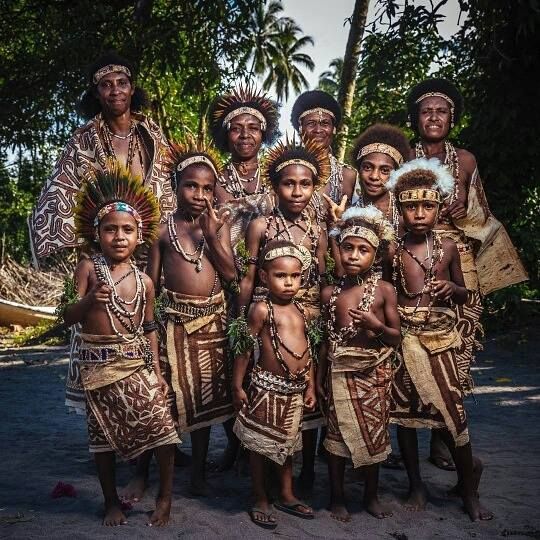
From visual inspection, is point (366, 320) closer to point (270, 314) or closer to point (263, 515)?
point (270, 314)

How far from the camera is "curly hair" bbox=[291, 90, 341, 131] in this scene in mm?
5704

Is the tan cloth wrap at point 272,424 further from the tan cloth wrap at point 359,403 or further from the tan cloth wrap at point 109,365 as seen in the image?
the tan cloth wrap at point 109,365

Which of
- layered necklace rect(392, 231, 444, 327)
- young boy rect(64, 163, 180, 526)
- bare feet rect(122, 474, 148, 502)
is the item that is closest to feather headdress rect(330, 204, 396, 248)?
layered necklace rect(392, 231, 444, 327)

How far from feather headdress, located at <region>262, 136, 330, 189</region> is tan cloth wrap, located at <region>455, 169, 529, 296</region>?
109cm

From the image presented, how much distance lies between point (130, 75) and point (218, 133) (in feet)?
2.44

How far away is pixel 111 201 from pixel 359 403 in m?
1.78

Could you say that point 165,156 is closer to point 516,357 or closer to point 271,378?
point 271,378

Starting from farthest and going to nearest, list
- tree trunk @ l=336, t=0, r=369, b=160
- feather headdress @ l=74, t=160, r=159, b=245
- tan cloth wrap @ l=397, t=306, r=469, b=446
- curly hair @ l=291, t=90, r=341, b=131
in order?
tree trunk @ l=336, t=0, r=369, b=160 < curly hair @ l=291, t=90, r=341, b=131 < tan cloth wrap @ l=397, t=306, r=469, b=446 < feather headdress @ l=74, t=160, r=159, b=245

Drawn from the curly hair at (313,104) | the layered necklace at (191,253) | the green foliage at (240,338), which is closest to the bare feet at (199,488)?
the green foliage at (240,338)

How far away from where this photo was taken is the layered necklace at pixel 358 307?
13.6 ft

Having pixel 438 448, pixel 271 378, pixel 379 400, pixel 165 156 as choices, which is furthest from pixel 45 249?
pixel 438 448

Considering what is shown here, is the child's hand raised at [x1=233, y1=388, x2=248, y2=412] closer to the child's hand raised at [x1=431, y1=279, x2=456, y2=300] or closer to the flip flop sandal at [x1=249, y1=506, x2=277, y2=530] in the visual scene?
the flip flop sandal at [x1=249, y1=506, x2=277, y2=530]

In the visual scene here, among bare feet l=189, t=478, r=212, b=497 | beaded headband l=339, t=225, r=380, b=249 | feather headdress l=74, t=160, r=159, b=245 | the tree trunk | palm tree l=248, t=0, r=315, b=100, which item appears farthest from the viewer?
palm tree l=248, t=0, r=315, b=100

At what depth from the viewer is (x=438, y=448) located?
17.3 feet
